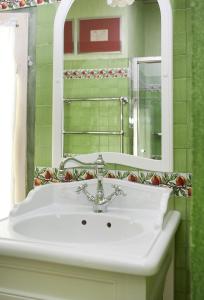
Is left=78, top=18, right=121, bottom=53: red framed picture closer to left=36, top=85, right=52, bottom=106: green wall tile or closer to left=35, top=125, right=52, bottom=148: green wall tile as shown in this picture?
left=36, top=85, right=52, bottom=106: green wall tile

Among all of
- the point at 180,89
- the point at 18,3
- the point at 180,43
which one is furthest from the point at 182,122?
the point at 18,3

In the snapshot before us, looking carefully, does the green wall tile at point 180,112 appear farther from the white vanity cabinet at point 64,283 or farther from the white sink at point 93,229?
the white vanity cabinet at point 64,283

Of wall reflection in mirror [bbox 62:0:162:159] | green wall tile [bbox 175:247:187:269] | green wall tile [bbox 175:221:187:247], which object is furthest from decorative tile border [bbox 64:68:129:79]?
green wall tile [bbox 175:247:187:269]

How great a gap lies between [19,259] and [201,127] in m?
0.69

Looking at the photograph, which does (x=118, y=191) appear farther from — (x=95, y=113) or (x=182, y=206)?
(x=95, y=113)

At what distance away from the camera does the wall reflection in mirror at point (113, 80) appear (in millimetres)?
1481

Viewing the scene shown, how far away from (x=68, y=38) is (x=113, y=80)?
1.07ft

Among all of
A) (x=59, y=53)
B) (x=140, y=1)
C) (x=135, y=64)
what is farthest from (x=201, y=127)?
(x=59, y=53)

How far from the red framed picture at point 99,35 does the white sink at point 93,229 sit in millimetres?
634

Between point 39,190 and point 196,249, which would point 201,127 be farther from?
point 39,190

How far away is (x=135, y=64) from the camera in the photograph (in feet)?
4.94

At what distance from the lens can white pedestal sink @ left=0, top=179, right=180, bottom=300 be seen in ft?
2.98

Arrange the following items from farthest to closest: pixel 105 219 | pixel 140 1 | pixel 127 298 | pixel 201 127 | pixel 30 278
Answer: pixel 140 1 → pixel 105 219 → pixel 30 278 → pixel 127 298 → pixel 201 127

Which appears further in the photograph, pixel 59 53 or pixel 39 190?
pixel 59 53
